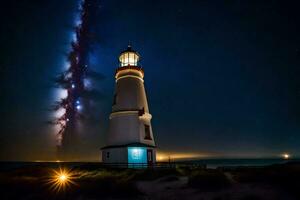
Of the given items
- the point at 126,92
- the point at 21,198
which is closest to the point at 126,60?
the point at 126,92

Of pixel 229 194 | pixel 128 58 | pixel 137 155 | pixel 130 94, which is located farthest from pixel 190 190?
pixel 128 58

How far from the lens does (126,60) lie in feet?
88.4

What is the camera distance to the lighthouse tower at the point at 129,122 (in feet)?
73.9

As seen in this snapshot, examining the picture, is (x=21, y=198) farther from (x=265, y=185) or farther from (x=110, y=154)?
(x=265, y=185)

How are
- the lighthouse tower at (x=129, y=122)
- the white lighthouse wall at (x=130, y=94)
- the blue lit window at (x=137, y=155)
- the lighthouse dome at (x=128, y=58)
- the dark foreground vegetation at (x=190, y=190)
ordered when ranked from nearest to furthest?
the dark foreground vegetation at (x=190, y=190)
the blue lit window at (x=137, y=155)
the lighthouse tower at (x=129, y=122)
the white lighthouse wall at (x=130, y=94)
the lighthouse dome at (x=128, y=58)

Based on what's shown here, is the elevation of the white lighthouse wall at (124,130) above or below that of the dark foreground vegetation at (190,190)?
above

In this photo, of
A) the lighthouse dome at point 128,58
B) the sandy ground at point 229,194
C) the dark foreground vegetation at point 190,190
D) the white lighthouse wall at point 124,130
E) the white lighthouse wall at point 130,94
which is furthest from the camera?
the lighthouse dome at point 128,58

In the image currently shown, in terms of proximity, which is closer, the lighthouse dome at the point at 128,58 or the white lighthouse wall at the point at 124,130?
the white lighthouse wall at the point at 124,130

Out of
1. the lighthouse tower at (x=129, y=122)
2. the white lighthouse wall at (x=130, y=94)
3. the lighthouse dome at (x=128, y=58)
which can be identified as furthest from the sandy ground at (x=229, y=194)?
the lighthouse dome at (x=128, y=58)

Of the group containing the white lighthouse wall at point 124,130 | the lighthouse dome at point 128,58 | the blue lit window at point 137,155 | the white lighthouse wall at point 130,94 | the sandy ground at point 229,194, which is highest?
the lighthouse dome at point 128,58

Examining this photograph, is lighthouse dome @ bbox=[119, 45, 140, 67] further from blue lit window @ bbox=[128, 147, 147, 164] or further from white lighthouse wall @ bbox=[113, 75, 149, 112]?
blue lit window @ bbox=[128, 147, 147, 164]

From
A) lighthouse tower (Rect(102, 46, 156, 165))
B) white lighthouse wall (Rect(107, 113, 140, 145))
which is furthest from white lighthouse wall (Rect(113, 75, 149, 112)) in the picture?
white lighthouse wall (Rect(107, 113, 140, 145))

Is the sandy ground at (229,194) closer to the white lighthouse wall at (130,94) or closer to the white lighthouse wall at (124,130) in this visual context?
the white lighthouse wall at (124,130)

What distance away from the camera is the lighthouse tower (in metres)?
22.5
